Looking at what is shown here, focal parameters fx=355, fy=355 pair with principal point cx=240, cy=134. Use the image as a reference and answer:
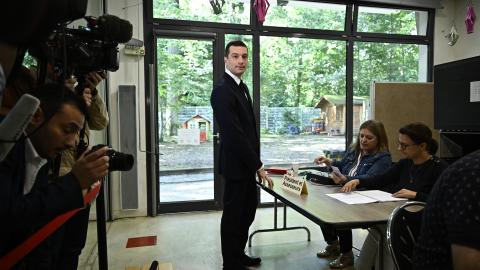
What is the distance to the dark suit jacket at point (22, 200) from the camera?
2.67 feet

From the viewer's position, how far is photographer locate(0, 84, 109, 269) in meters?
0.83

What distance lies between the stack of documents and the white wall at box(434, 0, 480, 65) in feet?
11.9

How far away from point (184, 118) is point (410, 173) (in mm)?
2632

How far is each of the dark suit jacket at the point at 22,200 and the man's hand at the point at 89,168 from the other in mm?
17

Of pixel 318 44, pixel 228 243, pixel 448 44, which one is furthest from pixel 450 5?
pixel 228 243

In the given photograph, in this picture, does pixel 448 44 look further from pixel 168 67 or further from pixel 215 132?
pixel 168 67

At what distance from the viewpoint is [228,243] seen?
235 cm

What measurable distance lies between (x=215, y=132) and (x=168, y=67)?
92 cm

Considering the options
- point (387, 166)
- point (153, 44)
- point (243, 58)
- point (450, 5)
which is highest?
point (450, 5)

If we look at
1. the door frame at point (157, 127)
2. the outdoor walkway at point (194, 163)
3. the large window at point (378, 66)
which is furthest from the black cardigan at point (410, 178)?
the large window at point (378, 66)

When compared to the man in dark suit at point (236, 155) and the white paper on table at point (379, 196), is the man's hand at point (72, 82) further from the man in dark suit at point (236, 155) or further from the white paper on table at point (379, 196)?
the white paper on table at point (379, 196)

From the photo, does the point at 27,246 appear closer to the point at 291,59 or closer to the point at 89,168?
the point at 89,168

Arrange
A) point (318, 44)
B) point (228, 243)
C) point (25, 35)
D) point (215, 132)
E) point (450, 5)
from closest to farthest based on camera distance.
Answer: point (25, 35)
point (228, 243)
point (215, 132)
point (318, 44)
point (450, 5)

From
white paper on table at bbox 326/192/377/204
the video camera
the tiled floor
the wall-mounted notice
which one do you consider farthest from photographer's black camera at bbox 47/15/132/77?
the wall-mounted notice
